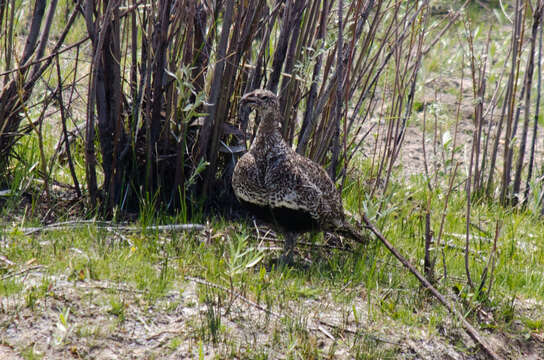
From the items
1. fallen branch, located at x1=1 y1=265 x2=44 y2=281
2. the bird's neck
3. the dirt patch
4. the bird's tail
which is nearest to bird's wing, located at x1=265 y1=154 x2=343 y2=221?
the bird's neck

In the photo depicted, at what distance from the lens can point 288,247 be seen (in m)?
4.41

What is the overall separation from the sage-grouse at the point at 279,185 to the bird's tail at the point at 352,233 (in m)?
0.17

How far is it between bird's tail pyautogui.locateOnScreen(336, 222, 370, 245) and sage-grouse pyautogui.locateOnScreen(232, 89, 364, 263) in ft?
0.57

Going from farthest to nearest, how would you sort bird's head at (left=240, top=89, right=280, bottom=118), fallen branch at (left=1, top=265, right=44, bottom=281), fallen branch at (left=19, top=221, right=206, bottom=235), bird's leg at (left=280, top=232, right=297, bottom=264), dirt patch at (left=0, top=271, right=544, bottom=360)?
bird's leg at (left=280, top=232, right=297, bottom=264)
bird's head at (left=240, top=89, right=280, bottom=118)
fallen branch at (left=19, top=221, right=206, bottom=235)
fallen branch at (left=1, top=265, right=44, bottom=281)
dirt patch at (left=0, top=271, right=544, bottom=360)

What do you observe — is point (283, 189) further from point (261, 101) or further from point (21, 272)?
point (21, 272)

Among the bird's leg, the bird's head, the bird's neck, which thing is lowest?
the bird's leg

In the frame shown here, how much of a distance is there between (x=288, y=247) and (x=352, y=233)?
48 centimetres

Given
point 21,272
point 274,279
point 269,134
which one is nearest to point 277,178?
point 269,134

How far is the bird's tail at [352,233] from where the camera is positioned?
14.9ft

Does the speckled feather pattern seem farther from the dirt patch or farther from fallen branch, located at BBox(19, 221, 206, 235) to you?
the dirt patch

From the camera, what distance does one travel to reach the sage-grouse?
13.5 ft

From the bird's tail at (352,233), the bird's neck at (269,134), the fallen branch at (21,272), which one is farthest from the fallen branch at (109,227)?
the bird's tail at (352,233)

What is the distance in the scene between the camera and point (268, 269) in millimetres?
4242

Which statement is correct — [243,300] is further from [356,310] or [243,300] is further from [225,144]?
[225,144]
